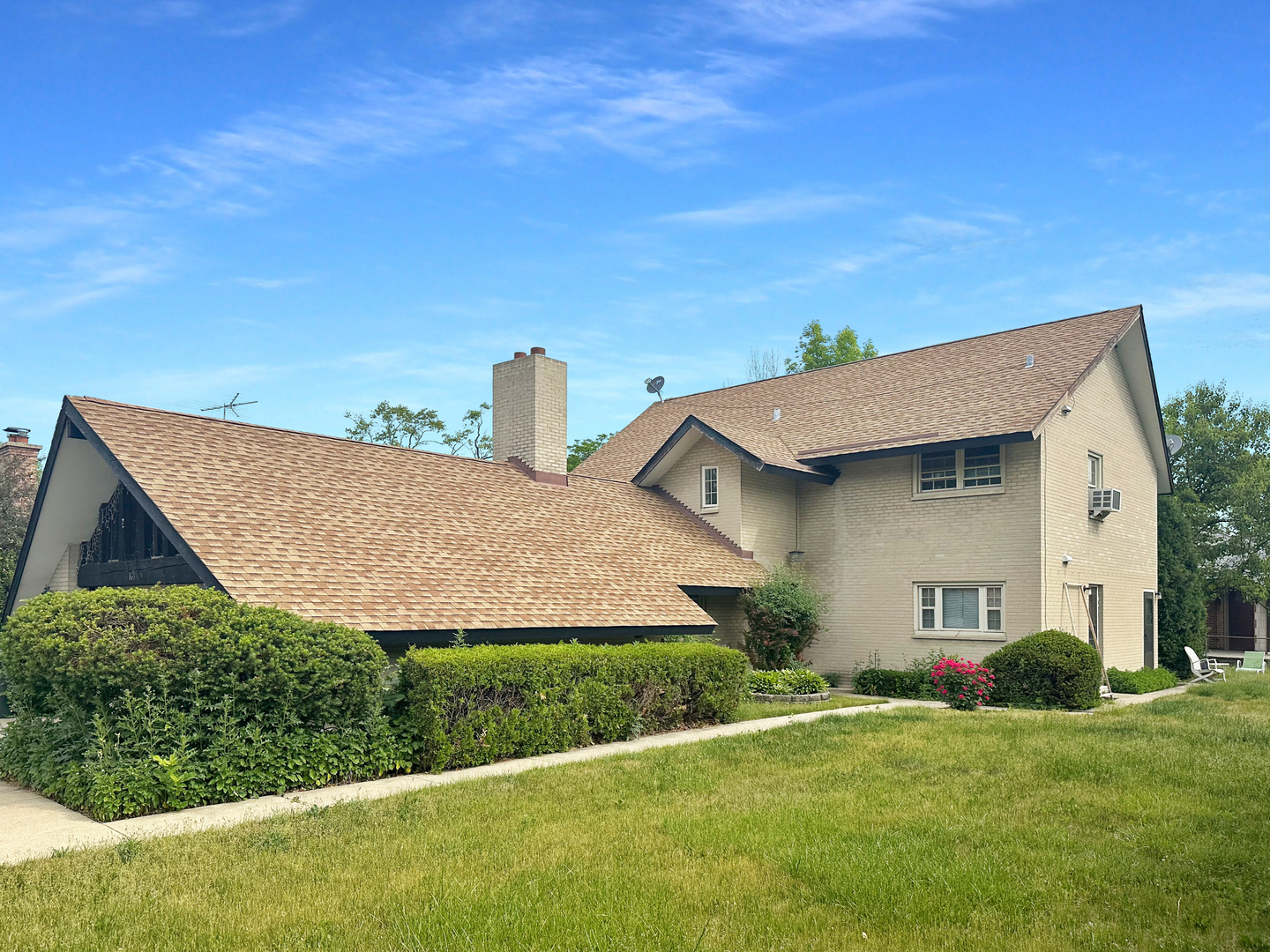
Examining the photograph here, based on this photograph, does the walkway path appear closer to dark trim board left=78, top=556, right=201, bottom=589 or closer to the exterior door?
dark trim board left=78, top=556, right=201, bottom=589

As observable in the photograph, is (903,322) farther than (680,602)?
Yes

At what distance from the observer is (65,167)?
16.9 metres

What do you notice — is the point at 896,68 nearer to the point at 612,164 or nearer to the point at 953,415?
the point at 612,164

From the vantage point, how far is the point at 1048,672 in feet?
60.1

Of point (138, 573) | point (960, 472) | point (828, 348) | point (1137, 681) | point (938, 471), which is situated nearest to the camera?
point (138, 573)

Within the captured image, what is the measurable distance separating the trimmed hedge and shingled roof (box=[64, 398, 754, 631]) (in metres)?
3.62

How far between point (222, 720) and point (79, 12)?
11.1m

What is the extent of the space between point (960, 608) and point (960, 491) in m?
2.67

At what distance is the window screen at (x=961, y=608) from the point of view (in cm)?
2125

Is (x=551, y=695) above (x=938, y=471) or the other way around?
the other way around

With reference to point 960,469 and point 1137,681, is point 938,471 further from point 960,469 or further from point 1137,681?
point 1137,681

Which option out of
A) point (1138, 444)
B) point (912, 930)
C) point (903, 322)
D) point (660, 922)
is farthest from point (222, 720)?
point (903, 322)

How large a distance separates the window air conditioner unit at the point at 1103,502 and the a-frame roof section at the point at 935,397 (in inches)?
112

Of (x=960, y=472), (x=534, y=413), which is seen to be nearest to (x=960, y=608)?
(x=960, y=472)
